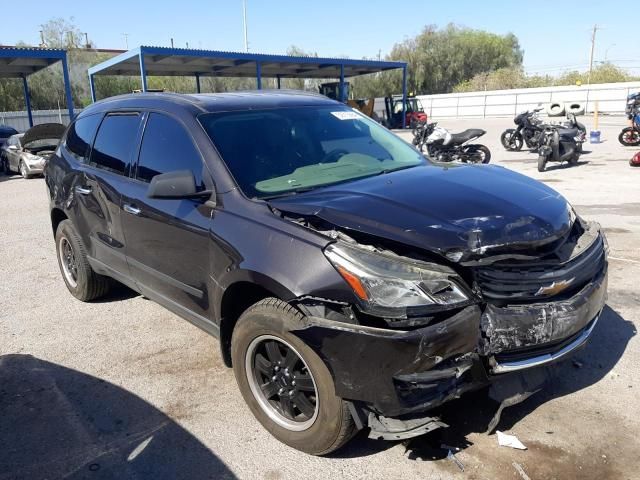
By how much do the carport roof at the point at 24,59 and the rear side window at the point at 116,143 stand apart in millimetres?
20150

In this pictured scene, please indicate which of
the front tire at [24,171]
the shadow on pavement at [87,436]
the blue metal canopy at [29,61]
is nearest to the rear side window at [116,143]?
the shadow on pavement at [87,436]

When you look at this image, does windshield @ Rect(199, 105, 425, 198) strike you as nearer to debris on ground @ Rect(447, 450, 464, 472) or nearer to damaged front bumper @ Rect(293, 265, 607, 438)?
damaged front bumper @ Rect(293, 265, 607, 438)

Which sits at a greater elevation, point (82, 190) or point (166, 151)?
point (166, 151)

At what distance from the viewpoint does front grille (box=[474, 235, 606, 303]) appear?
2521 mm

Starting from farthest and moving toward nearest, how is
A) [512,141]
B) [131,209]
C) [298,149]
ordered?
[512,141], [131,209], [298,149]

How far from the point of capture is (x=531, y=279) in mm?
2588

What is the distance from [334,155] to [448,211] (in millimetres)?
1237


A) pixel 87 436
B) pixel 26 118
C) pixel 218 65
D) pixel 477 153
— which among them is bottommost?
pixel 87 436

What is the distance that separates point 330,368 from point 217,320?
3.36ft

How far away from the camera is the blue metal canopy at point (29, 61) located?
20953 mm

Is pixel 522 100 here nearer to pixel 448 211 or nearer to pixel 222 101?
pixel 222 101

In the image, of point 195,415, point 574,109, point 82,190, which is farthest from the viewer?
point 574,109

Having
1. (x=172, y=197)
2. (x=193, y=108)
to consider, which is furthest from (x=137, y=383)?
(x=193, y=108)

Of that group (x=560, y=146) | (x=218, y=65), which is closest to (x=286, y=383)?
(x=560, y=146)
